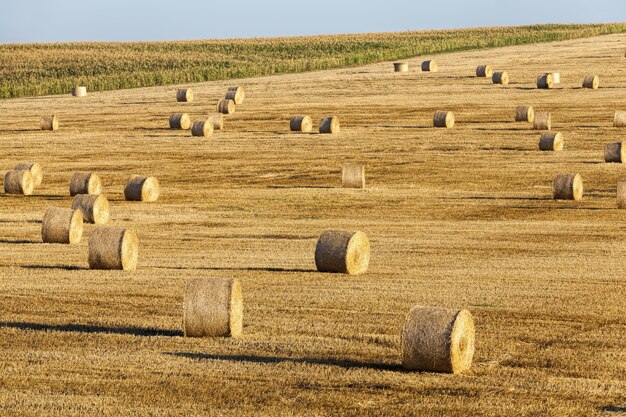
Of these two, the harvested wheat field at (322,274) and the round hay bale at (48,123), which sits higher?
the round hay bale at (48,123)

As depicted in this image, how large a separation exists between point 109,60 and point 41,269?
81616mm

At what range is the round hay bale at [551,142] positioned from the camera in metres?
40.7

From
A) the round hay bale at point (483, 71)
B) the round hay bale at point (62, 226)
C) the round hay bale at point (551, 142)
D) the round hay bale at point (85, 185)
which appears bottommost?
the round hay bale at point (62, 226)

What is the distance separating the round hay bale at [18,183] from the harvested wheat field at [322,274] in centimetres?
75

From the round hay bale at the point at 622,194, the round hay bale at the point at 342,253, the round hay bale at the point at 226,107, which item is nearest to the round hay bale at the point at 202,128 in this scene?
the round hay bale at the point at 226,107

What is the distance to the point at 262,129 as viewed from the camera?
A: 5016 centimetres

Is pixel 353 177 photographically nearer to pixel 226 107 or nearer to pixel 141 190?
pixel 141 190

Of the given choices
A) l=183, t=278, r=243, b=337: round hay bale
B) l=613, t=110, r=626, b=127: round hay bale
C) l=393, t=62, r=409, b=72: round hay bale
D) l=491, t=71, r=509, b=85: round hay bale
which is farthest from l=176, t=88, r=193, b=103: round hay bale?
l=183, t=278, r=243, b=337: round hay bale

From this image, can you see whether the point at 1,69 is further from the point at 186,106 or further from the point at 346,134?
the point at 346,134

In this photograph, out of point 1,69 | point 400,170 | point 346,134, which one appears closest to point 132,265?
point 400,170

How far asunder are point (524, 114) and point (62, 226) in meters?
26.4

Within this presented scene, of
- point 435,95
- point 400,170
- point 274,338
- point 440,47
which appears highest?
point 440,47

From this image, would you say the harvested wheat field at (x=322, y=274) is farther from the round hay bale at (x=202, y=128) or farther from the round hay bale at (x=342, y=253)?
the round hay bale at (x=202, y=128)

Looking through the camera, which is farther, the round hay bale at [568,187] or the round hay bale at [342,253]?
the round hay bale at [568,187]
